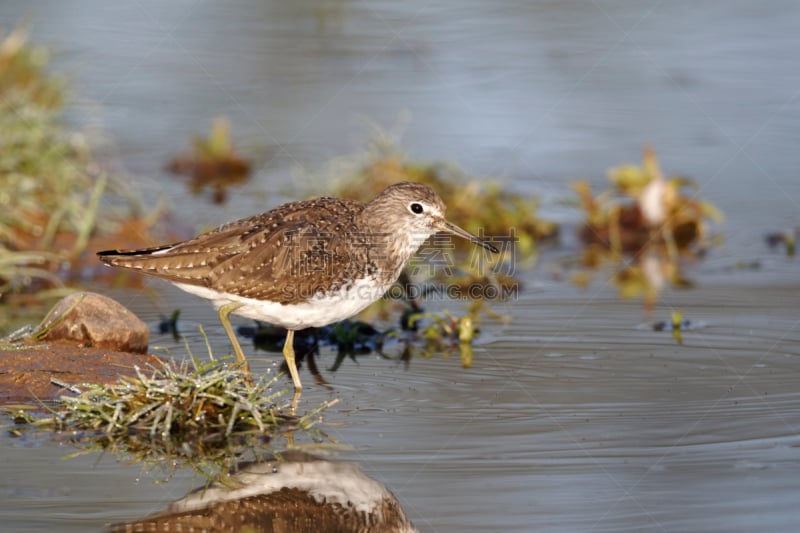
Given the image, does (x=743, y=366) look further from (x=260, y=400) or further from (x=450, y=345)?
(x=260, y=400)

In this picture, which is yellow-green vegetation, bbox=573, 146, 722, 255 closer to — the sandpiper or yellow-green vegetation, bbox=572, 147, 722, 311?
yellow-green vegetation, bbox=572, 147, 722, 311

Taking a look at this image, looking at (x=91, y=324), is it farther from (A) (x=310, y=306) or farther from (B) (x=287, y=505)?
(B) (x=287, y=505)

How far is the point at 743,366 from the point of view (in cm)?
851

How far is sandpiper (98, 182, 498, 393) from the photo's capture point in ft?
27.0

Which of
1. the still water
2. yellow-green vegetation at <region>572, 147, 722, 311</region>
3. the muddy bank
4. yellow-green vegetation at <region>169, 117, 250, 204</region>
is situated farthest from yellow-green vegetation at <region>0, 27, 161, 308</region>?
yellow-green vegetation at <region>572, 147, 722, 311</region>

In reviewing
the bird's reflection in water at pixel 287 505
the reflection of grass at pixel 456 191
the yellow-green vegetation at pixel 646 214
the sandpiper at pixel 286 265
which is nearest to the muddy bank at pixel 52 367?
the sandpiper at pixel 286 265

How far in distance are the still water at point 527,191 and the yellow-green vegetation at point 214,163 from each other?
32 centimetres

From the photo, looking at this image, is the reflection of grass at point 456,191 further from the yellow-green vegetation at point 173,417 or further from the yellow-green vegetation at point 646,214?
the yellow-green vegetation at point 173,417

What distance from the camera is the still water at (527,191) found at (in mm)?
6168

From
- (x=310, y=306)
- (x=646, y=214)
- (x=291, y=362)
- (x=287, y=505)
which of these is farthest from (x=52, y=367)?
(x=646, y=214)

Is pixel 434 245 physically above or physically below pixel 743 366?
above

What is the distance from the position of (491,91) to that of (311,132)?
2549 millimetres

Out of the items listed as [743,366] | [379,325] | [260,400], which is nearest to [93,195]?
[379,325]

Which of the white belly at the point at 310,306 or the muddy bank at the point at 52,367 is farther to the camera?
the white belly at the point at 310,306
